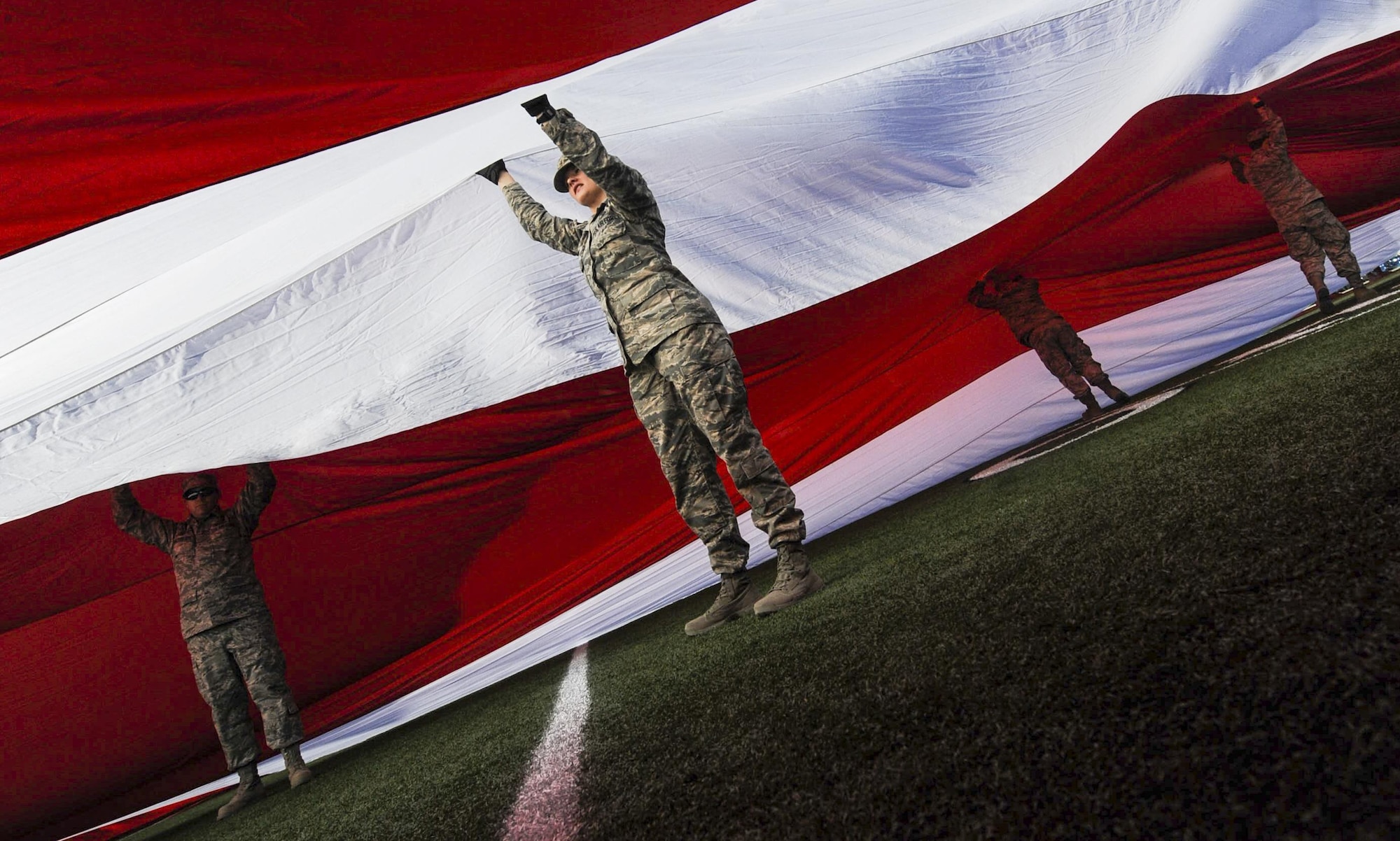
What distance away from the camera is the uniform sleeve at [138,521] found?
3.16 metres

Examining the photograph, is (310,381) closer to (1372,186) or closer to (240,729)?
(240,729)

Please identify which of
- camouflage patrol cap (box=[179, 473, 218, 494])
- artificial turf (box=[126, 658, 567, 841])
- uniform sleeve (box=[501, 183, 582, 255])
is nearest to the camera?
artificial turf (box=[126, 658, 567, 841])

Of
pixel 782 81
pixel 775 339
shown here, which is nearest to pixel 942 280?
pixel 775 339

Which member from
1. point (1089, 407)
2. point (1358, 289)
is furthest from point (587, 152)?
point (1358, 289)

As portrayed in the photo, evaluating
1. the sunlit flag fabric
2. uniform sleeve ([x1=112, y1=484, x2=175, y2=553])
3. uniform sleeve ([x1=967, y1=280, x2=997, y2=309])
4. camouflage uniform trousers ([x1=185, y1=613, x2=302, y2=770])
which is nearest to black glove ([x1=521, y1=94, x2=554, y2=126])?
the sunlit flag fabric

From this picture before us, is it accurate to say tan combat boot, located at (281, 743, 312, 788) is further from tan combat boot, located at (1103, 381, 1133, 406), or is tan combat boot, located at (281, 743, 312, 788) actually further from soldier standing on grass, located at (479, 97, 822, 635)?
tan combat boot, located at (1103, 381, 1133, 406)

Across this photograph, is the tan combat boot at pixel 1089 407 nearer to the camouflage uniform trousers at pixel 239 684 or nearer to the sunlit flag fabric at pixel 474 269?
the sunlit flag fabric at pixel 474 269

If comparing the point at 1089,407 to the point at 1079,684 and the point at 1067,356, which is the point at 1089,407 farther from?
the point at 1079,684

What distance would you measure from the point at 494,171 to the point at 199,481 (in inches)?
77.0

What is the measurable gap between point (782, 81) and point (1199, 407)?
2.20m

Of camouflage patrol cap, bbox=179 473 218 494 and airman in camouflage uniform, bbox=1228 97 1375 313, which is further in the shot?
airman in camouflage uniform, bbox=1228 97 1375 313

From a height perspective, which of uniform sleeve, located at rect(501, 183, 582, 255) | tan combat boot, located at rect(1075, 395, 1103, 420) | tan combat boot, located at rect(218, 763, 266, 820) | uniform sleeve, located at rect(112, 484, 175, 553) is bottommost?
tan combat boot, located at rect(1075, 395, 1103, 420)

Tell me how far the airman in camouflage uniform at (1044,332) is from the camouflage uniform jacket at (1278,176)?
4.66ft

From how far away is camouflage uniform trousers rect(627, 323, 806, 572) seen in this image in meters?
2.19
